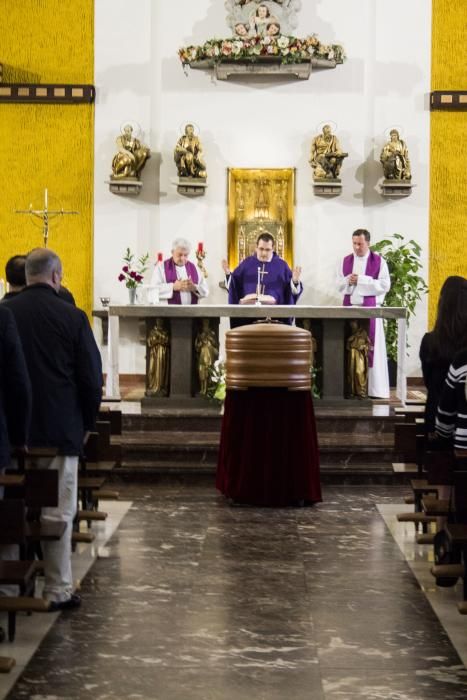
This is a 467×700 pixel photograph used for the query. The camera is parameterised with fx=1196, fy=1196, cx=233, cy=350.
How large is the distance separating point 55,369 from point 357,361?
5.96 meters

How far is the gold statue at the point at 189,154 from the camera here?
1450 cm

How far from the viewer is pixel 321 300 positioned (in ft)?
48.9

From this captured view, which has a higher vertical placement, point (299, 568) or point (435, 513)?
point (435, 513)

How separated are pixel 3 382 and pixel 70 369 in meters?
0.76

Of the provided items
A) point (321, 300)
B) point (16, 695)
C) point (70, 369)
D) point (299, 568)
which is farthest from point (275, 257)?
point (16, 695)

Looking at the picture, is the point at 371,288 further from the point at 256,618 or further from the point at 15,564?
the point at 15,564

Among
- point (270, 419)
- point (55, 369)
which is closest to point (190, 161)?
point (270, 419)

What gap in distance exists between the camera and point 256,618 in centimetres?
564

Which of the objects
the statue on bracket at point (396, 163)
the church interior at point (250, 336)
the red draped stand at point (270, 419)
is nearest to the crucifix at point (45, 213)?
the church interior at point (250, 336)

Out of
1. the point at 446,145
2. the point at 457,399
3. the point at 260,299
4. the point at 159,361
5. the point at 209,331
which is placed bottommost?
the point at 159,361

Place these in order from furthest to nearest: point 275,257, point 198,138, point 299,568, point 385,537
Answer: point 198,138 → point 275,257 → point 385,537 → point 299,568

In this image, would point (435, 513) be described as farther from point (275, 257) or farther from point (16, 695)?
point (275, 257)

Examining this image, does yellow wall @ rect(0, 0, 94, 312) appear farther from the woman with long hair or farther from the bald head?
the bald head

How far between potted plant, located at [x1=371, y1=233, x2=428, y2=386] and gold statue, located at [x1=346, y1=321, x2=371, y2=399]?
8.67ft
